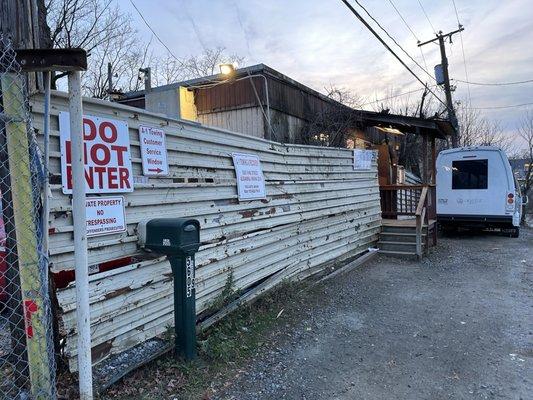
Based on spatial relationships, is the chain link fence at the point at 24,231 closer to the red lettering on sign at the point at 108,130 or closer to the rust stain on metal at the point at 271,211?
the red lettering on sign at the point at 108,130

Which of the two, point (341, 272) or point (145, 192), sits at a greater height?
point (145, 192)

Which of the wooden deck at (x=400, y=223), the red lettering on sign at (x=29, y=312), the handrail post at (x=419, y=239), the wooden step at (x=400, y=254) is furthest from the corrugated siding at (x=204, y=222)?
the wooden deck at (x=400, y=223)

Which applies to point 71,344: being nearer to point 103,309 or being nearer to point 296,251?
point 103,309

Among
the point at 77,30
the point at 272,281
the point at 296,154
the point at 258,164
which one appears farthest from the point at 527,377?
the point at 77,30

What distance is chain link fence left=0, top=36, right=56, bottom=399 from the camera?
239 centimetres

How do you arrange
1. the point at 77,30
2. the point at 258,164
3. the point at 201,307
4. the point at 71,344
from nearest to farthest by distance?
the point at 71,344 → the point at 201,307 → the point at 258,164 → the point at 77,30

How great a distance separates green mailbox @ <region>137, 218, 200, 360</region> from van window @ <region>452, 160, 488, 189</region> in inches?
418

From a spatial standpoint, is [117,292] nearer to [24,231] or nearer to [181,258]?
[181,258]

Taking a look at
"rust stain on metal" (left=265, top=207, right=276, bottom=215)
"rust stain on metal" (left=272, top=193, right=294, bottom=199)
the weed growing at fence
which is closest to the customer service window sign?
"rust stain on metal" (left=265, top=207, right=276, bottom=215)

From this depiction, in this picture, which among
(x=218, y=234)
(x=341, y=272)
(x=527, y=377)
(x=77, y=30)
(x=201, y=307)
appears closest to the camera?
(x=527, y=377)

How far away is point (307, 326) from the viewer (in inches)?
186

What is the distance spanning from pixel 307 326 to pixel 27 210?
3.40m

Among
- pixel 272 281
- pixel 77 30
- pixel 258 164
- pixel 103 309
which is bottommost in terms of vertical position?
pixel 272 281

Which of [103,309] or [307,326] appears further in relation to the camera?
[307,326]
